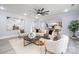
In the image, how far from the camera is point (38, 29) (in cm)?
174

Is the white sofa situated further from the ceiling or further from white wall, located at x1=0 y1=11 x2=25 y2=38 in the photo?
white wall, located at x1=0 y1=11 x2=25 y2=38

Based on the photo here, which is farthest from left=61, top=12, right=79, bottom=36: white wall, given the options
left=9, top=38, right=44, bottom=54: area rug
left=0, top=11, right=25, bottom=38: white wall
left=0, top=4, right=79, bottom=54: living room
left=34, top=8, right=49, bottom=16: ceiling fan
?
left=0, top=11, right=25, bottom=38: white wall

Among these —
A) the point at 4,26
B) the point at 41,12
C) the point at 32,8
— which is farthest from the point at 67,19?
the point at 4,26

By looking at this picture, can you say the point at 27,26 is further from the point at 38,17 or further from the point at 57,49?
the point at 57,49

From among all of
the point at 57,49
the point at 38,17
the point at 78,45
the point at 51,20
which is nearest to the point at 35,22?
the point at 38,17

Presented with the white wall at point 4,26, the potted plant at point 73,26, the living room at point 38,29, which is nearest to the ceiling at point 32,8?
the living room at point 38,29

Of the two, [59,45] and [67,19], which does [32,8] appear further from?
[59,45]

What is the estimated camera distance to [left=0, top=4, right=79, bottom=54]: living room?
5.56 ft

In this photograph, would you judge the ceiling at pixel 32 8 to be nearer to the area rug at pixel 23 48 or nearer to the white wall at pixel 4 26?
the white wall at pixel 4 26

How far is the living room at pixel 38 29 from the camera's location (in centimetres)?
170

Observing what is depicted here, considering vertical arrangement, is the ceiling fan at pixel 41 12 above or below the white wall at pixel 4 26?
above

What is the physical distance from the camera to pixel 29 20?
1.75 m

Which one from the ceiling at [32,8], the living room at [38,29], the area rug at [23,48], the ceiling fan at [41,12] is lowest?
the area rug at [23,48]

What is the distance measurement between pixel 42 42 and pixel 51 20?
0.55 m
